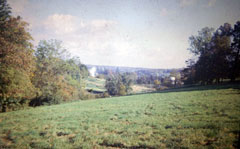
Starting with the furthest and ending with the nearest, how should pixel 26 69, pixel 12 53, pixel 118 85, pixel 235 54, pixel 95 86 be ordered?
pixel 95 86, pixel 118 85, pixel 235 54, pixel 26 69, pixel 12 53

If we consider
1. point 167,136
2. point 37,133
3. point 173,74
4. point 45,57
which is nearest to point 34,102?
point 45,57

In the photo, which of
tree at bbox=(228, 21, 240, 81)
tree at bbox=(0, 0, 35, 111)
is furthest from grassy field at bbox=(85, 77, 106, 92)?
tree at bbox=(228, 21, 240, 81)

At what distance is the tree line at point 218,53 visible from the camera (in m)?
21.0

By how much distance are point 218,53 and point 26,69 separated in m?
36.3

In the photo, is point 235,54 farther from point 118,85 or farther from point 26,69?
point 118,85

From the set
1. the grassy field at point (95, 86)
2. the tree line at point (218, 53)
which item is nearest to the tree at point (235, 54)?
the tree line at point (218, 53)

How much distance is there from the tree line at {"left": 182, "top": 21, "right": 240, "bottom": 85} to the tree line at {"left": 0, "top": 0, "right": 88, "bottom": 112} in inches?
1386

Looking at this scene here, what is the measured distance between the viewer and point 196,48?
30734 mm

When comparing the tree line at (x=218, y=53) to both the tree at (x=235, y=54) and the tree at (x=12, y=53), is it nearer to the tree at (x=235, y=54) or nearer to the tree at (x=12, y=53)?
the tree at (x=235, y=54)

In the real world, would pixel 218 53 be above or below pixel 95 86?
above

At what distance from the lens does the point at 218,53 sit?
23500 mm

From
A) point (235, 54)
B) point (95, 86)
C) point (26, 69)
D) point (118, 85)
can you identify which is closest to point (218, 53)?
point (235, 54)

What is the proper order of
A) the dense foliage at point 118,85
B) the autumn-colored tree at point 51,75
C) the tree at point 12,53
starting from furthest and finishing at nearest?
the dense foliage at point 118,85, the autumn-colored tree at point 51,75, the tree at point 12,53

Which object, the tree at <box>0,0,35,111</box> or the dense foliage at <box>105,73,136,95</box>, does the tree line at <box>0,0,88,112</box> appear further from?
the dense foliage at <box>105,73,136,95</box>
